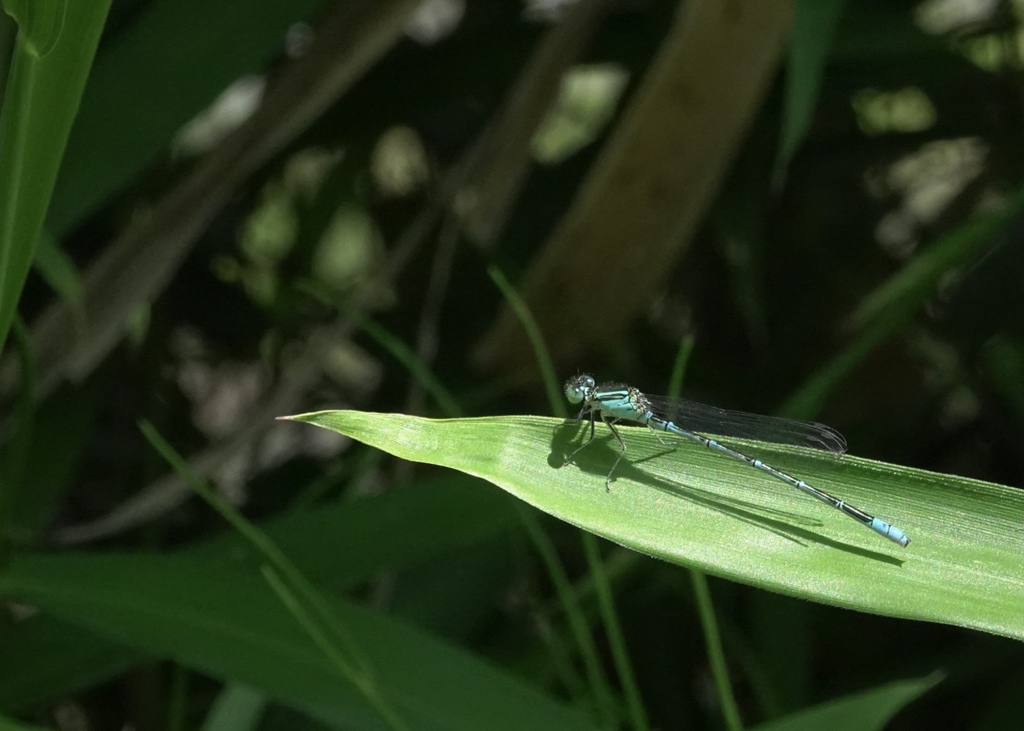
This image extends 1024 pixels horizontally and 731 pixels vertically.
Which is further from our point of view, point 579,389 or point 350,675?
point 579,389

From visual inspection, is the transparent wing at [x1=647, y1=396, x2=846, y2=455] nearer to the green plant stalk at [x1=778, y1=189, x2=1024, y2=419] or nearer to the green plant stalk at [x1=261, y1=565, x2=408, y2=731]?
the green plant stalk at [x1=778, y1=189, x2=1024, y2=419]

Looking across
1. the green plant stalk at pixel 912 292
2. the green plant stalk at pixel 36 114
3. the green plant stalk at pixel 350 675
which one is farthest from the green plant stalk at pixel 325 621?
the green plant stalk at pixel 912 292

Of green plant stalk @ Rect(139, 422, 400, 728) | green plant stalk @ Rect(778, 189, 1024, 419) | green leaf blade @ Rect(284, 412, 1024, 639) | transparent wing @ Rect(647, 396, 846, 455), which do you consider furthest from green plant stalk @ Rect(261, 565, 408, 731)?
green plant stalk @ Rect(778, 189, 1024, 419)

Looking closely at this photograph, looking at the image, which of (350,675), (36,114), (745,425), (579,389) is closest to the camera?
(36,114)

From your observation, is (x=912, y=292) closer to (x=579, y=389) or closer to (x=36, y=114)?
(x=579, y=389)

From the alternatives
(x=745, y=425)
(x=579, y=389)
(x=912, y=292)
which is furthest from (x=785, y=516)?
(x=912, y=292)

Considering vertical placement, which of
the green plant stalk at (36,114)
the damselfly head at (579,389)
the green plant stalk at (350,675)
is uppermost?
the green plant stalk at (36,114)

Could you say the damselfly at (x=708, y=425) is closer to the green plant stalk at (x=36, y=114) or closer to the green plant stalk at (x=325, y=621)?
the green plant stalk at (x=325, y=621)

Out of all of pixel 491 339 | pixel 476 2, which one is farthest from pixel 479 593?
pixel 476 2
